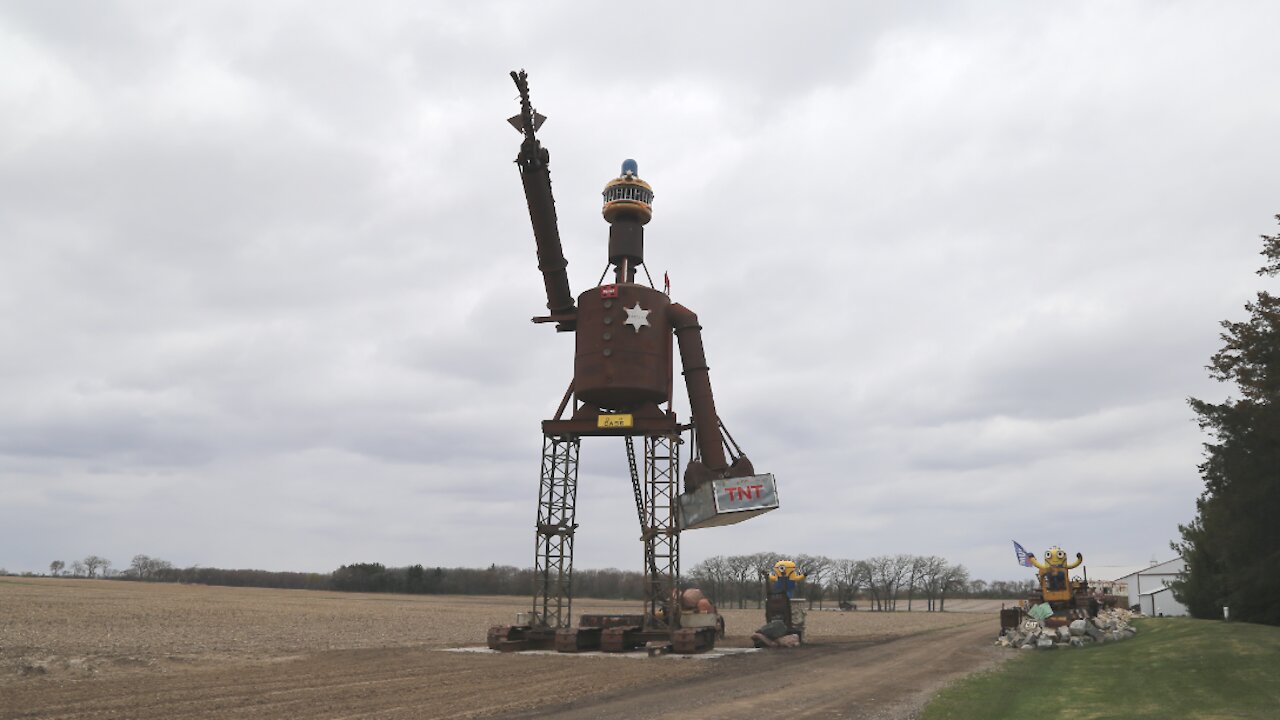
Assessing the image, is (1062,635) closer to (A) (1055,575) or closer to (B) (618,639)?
(A) (1055,575)

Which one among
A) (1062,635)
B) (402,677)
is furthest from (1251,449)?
(402,677)

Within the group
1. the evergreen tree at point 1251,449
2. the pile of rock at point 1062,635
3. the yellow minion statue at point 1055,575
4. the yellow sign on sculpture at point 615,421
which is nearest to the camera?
the evergreen tree at point 1251,449

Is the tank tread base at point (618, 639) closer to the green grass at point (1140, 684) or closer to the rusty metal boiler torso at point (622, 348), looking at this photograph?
the rusty metal boiler torso at point (622, 348)

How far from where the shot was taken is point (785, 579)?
37.6 metres

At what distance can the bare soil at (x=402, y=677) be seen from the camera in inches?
623

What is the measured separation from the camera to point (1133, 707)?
15.5m

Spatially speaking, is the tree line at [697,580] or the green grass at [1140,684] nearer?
the green grass at [1140,684]

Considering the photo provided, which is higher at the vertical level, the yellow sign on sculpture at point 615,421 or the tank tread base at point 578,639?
the yellow sign on sculpture at point 615,421

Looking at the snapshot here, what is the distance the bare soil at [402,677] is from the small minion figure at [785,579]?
102 inches

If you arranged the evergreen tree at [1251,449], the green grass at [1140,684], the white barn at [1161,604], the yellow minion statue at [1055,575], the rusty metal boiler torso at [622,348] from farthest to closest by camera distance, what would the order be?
the white barn at [1161,604] → the yellow minion statue at [1055,575] → the rusty metal boiler torso at [622,348] → the evergreen tree at [1251,449] → the green grass at [1140,684]

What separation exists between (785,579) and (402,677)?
20.8 meters

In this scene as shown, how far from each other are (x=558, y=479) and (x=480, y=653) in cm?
712

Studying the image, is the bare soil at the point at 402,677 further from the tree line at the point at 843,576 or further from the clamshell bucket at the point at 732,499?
the tree line at the point at 843,576

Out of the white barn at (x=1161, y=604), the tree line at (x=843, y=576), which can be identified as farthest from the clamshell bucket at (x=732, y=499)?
the tree line at (x=843, y=576)
